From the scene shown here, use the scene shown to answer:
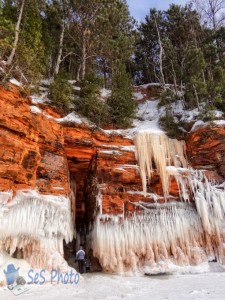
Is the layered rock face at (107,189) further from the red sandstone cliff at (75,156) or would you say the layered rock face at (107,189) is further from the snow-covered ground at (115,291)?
the snow-covered ground at (115,291)

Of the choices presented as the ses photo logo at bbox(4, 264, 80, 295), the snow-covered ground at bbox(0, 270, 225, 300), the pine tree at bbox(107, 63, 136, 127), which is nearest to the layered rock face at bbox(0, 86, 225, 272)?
the ses photo logo at bbox(4, 264, 80, 295)

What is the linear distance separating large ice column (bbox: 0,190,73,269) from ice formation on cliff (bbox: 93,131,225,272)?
75.0 inches

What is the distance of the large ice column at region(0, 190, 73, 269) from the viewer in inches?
364

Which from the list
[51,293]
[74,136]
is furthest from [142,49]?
[51,293]

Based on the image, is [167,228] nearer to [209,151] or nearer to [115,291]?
[209,151]

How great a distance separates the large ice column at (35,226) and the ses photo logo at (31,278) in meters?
0.49

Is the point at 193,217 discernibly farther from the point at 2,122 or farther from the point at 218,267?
the point at 2,122

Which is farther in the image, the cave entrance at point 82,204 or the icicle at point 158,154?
the icicle at point 158,154

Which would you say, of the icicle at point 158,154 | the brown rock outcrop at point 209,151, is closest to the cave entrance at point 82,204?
the icicle at point 158,154

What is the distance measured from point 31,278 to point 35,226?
75.7 inches

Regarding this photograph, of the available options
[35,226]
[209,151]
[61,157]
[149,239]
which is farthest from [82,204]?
[209,151]

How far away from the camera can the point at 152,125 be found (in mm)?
16344

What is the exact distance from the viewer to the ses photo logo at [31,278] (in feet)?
25.5

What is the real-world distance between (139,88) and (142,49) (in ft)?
16.6
